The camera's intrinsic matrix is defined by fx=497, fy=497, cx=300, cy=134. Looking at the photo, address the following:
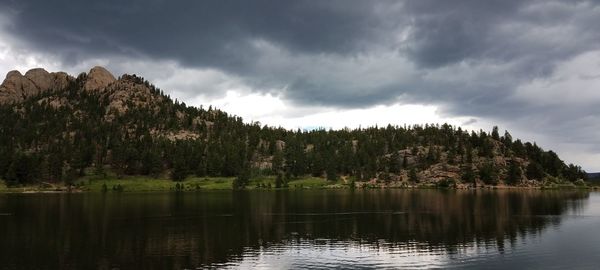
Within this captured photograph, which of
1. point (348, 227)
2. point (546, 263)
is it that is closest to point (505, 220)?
point (348, 227)

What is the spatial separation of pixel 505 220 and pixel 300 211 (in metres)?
54.7

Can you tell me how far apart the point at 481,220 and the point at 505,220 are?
568 centimetres

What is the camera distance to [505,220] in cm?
11394

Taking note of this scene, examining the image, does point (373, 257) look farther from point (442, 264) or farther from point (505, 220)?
point (505, 220)

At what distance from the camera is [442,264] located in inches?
2469

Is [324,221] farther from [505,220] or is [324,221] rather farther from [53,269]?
[53,269]

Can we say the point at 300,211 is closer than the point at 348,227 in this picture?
No

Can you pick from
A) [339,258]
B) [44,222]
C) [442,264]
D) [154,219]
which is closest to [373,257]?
[339,258]

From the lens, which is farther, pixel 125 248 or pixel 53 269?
pixel 125 248

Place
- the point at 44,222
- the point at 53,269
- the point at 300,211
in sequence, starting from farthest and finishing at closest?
the point at 300,211 < the point at 44,222 < the point at 53,269

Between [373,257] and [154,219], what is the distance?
221 ft

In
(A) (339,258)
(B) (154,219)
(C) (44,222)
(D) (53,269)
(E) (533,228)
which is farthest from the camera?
(B) (154,219)

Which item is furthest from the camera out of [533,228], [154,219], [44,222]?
[154,219]

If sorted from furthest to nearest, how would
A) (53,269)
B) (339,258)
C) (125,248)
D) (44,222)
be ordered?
1. (44,222)
2. (125,248)
3. (339,258)
4. (53,269)
